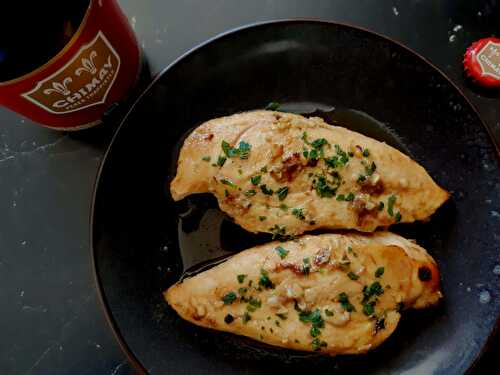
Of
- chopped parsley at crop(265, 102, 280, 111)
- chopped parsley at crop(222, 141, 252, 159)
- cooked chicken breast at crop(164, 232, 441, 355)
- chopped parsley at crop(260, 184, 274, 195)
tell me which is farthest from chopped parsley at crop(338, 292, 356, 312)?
chopped parsley at crop(265, 102, 280, 111)

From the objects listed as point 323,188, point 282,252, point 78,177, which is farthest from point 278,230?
point 78,177

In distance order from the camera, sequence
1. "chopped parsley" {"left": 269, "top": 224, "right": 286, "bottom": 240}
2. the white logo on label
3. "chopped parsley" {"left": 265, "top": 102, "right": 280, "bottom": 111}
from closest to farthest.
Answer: the white logo on label
"chopped parsley" {"left": 269, "top": 224, "right": 286, "bottom": 240}
"chopped parsley" {"left": 265, "top": 102, "right": 280, "bottom": 111}

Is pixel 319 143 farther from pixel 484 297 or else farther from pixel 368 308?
pixel 484 297

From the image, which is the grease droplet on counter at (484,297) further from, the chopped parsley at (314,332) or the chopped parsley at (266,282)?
the chopped parsley at (266,282)

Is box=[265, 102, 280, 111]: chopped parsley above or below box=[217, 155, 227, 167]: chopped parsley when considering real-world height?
above

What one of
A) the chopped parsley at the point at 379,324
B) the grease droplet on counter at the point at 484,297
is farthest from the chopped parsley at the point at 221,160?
the grease droplet on counter at the point at 484,297

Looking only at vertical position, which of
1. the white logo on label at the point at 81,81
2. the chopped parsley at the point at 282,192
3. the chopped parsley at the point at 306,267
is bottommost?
the chopped parsley at the point at 306,267

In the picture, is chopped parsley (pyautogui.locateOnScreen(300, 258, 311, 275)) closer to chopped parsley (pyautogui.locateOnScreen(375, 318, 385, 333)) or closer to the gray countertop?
chopped parsley (pyautogui.locateOnScreen(375, 318, 385, 333))
